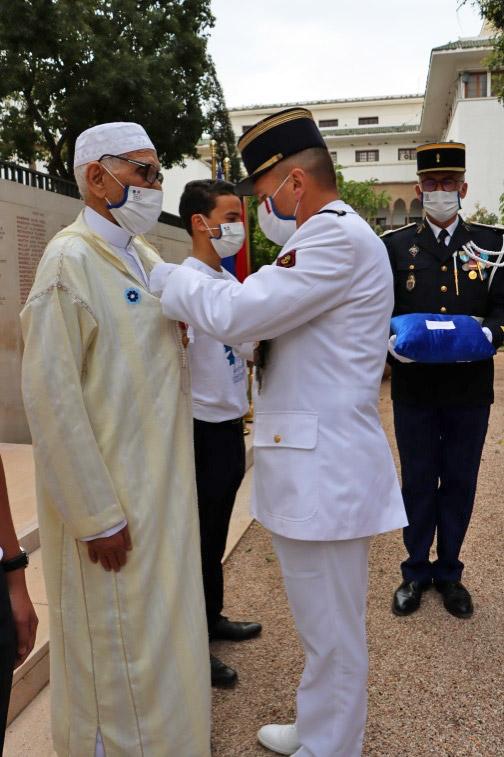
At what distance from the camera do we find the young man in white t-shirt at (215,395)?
Result: 2691 millimetres

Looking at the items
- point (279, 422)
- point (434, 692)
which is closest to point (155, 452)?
point (279, 422)

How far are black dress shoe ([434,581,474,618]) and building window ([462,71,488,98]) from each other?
1058 inches

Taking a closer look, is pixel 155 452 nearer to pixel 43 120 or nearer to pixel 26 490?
pixel 26 490

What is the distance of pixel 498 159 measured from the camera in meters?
27.6

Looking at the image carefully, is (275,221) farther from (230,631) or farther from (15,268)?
(15,268)

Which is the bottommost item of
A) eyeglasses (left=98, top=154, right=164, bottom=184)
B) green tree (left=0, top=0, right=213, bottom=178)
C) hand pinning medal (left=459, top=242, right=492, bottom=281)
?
hand pinning medal (left=459, top=242, right=492, bottom=281)

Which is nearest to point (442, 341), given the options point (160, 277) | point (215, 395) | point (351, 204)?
point (215, 395)

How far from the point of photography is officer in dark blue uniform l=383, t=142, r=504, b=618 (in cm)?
315

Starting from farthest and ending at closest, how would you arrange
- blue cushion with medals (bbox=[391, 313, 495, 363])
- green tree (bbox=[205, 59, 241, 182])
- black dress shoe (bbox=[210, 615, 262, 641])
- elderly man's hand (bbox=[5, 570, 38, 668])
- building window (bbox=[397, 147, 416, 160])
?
1. building window (bbox=[397, 147, 416, 160])
2. green tree (bbox=[205, 59, 241, 182])
3. black dress shoe (bbox=[210, 615, 262, 641])
4. blue cushion with medals (bbox=[391, 313, 495, 363])
5. elderly man's hand (bbox=[5, 570, 38, 668])

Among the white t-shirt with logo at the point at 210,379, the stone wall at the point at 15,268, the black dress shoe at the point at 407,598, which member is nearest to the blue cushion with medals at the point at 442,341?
the white t-shirt with logo at the point at 210,379

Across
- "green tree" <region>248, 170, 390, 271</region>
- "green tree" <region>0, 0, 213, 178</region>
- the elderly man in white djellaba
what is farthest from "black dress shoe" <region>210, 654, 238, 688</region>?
"green tree" <region>248, 170, 390, 271</region>

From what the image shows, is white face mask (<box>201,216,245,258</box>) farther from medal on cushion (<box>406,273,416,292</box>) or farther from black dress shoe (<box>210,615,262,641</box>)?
black dress shoe (<box>210,615,262,641</box>)

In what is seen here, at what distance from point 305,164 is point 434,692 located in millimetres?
2031

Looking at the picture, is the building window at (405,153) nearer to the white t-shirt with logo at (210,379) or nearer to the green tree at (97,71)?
the green tree at (97,71)
